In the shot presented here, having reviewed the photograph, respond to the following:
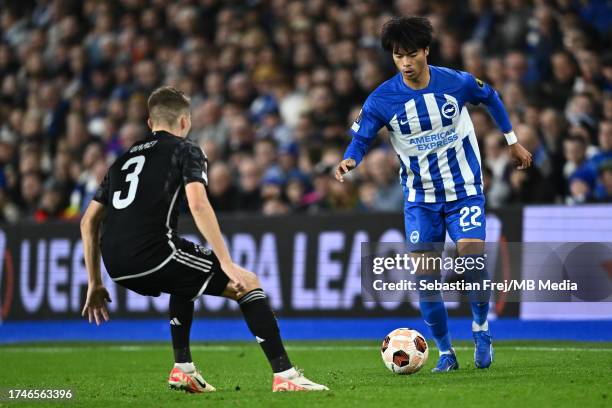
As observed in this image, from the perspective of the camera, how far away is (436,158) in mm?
7859

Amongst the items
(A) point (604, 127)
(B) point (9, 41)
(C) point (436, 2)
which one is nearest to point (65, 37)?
(B) point (9, 41)

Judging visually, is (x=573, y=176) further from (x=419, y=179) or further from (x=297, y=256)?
(x=419, y=179)

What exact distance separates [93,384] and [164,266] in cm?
193

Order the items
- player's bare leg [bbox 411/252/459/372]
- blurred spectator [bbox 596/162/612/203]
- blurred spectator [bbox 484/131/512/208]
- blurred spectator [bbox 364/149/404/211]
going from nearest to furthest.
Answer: player's bare leg [bbox 411/252/459/372] → blurred spectator [bbox 596/162/612/203] → blurred spectator [bbox 484/131/512/208] → blurred spectator [bbox 364/149/404/211]

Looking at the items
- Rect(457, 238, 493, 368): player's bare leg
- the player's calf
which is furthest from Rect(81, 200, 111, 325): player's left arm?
the player's calf

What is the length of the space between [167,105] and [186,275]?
1.04 m

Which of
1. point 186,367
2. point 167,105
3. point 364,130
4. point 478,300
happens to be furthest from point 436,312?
point 167,105

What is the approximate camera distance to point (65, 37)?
1902cm

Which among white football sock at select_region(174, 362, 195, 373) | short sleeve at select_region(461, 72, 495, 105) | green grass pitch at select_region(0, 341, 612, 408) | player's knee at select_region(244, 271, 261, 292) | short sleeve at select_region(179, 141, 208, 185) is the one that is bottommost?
green grass pitch at select_region(0, 341, 612, 408)

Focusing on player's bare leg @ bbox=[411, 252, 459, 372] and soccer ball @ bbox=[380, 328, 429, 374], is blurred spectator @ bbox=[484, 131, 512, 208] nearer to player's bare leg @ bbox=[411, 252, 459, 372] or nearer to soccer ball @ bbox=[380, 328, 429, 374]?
player's bare leg @ bbox=[411, 252, 459, 372]

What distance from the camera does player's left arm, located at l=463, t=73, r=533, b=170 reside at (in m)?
7.91

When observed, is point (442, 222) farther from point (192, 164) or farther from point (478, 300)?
point (192, 164)

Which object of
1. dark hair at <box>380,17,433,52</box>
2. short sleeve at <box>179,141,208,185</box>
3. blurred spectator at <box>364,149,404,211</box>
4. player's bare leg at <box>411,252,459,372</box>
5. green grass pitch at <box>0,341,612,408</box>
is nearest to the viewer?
green grass pitch at <box>0,341,612,408</box>

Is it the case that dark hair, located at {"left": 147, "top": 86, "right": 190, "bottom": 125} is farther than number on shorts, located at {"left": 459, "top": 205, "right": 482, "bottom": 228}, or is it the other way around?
number on shorts, located at {"left": 459, "top": 205, "right": 482, "bottom": 228}
